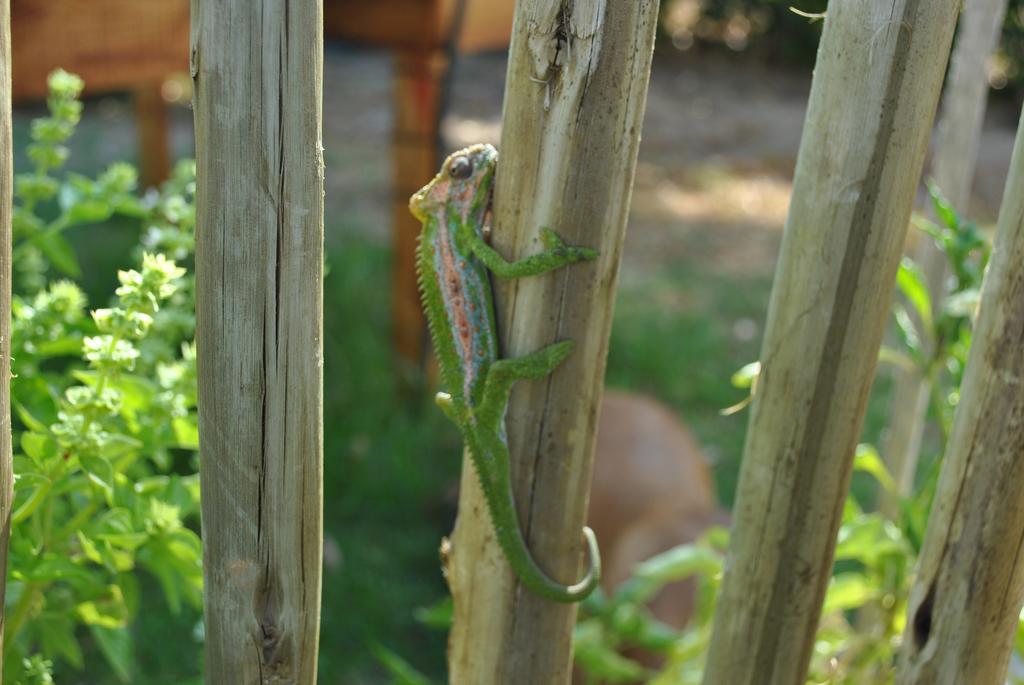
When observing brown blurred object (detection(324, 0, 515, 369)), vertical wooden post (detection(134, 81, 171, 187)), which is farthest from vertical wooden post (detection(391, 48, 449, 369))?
vertical wooden post (detection(134, 81, 171, 187))

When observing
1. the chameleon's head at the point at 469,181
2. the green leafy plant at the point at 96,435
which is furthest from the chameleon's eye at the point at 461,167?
the green leafy plant at the point at 96,435

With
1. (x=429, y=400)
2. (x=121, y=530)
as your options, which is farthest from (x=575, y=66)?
(x=429, y=400)

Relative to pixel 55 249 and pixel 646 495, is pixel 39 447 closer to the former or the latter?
pixel 55 249

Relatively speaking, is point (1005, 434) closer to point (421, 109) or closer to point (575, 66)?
point (575, 66)

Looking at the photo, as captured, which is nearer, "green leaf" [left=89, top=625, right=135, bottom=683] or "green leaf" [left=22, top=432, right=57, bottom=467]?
"green leaf" [left=22, top=432, right=57, bottom=467]

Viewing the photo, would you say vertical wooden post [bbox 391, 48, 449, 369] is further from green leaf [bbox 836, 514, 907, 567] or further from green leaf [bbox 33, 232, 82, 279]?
green leaf [bbox 836, 514, 907, 567]
